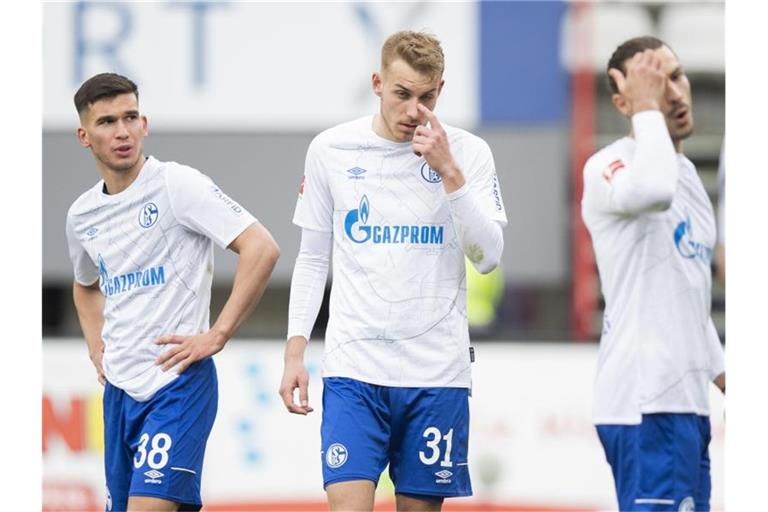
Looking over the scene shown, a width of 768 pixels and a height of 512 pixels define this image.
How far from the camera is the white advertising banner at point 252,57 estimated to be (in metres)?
10.7

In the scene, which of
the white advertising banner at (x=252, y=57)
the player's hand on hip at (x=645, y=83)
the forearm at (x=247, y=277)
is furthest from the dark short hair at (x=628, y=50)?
the white advertising banner at (x=252, y=57)

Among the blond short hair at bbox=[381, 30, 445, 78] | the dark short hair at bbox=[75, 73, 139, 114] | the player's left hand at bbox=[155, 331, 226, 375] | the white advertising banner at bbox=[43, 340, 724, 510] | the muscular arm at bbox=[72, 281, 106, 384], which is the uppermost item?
the blond short hair at bbox=[381, 30, 445, 78]

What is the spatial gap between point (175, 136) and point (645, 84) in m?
6.71

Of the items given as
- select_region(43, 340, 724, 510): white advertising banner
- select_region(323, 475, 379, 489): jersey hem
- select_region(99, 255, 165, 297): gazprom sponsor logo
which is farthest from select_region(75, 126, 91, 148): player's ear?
select_region(43, 340, 724, 510): white advertising banner

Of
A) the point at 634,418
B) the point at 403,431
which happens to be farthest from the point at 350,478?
the point at 634,418

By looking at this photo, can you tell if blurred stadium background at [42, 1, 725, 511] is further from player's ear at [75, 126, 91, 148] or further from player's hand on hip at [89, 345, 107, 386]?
player's ear at [75, 126, 91, 148]

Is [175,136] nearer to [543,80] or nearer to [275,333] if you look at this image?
[275,333]

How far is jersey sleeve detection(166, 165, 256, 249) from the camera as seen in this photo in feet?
16.7

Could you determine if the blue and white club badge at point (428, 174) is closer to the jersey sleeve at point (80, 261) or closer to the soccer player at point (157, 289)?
the soccer player at point (157, 289)

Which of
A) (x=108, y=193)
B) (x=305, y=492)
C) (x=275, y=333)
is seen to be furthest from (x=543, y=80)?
(x=108, y=193)

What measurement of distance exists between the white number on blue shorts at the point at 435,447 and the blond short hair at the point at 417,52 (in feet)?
3.98

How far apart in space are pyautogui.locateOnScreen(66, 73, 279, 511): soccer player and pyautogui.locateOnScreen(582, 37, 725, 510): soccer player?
4.37ft

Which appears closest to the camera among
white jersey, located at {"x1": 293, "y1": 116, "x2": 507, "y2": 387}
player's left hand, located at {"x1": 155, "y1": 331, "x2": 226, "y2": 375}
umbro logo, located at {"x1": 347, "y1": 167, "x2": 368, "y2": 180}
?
white jersey, located at {"x1": 293, "y1": 116, "x2": 507, "y2": 387}

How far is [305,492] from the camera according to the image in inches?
395
